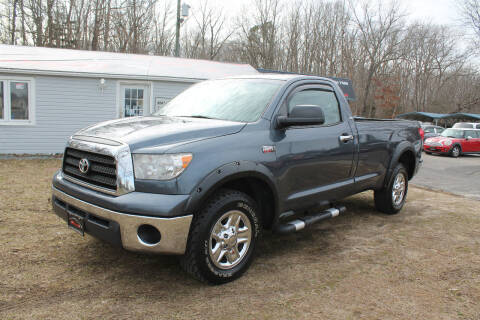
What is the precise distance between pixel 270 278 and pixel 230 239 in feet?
1.93

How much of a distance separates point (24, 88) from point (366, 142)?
36.3 feet

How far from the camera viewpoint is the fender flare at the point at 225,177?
2.78 meters

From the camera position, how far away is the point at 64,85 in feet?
38.8

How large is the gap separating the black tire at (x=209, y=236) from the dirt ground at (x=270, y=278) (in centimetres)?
13

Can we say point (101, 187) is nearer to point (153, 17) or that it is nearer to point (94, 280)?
point (94, 280)

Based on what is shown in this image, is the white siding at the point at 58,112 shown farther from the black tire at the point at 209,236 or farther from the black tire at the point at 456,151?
the black tire at the point at 456,151

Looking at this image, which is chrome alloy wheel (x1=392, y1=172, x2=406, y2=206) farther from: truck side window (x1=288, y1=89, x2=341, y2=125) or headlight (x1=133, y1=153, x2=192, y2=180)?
headlight (x1=133, y1=153, x2=192, y2=180)

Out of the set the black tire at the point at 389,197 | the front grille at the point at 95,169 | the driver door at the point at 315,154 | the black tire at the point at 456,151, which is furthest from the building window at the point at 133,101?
the black tire at the point at 456,151

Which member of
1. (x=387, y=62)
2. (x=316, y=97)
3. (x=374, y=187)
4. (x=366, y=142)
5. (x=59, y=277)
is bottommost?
(x=59, y=277)

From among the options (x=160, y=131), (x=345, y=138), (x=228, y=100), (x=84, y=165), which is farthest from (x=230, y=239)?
(x=345, y=138)

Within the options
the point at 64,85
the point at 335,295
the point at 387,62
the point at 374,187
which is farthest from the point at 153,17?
the point at 335,295

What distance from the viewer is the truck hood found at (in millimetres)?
2852

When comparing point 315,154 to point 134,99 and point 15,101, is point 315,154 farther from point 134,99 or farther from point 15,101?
point 15,101

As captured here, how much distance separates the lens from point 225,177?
9.71 ft
